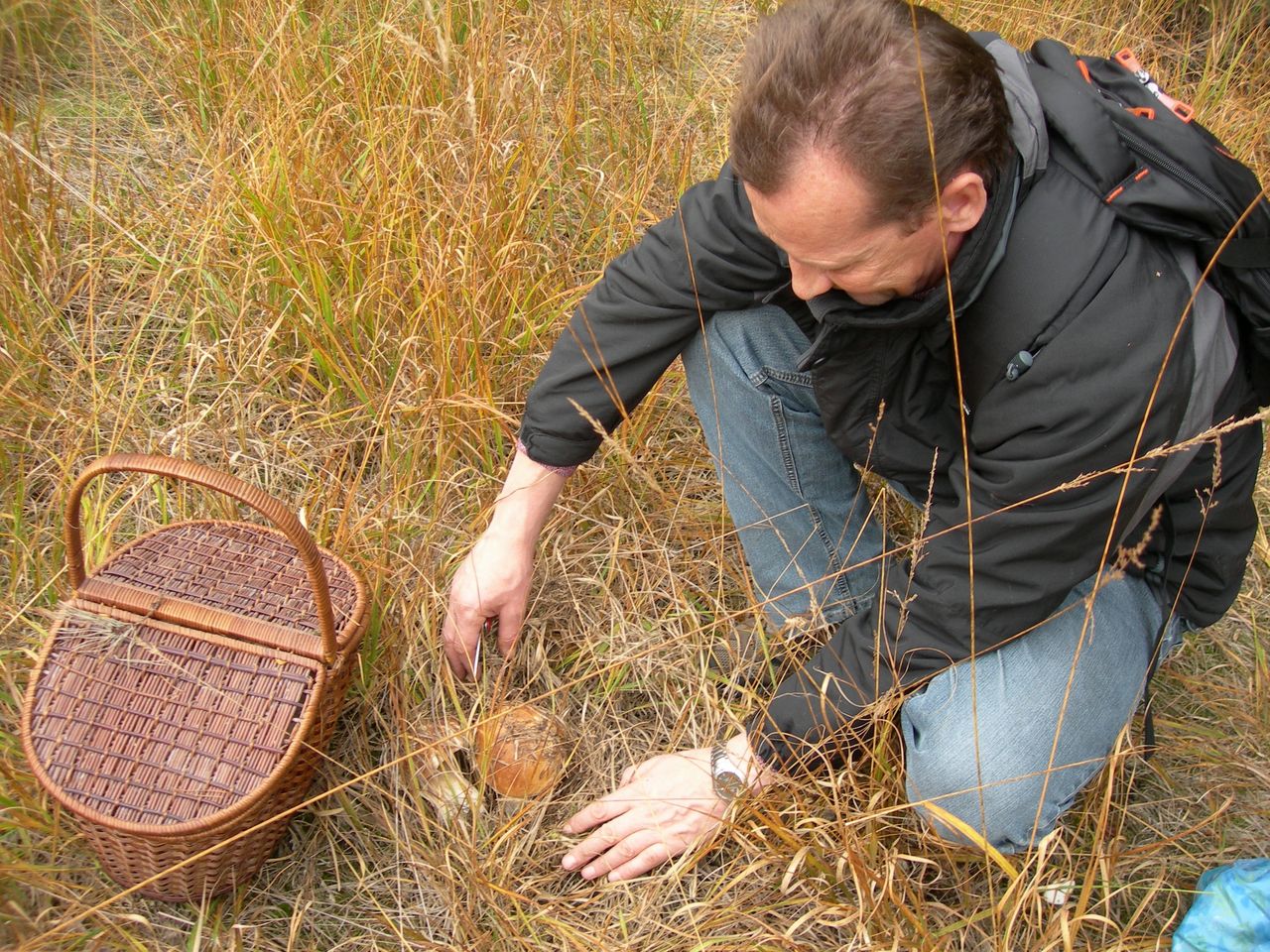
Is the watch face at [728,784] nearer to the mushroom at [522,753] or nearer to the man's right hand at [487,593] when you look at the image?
the mushroom at [522,753]

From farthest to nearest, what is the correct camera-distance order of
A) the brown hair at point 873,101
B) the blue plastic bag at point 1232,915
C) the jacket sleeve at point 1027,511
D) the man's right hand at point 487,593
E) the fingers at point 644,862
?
the man's right hand at point 487,593, the fingers at point 644,862, the blue plastic bag at point 1232,915, the jacket sleeve at point 1027,511, the brown hair at point 873,101

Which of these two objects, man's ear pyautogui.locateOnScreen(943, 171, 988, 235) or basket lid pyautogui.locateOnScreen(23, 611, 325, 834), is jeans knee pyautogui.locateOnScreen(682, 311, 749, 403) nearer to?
man's ear pyautogui.locateOnScreen(943, 171, 988, 235)

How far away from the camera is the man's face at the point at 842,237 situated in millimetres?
1247

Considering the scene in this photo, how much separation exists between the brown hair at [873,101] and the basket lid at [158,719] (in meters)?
1.00

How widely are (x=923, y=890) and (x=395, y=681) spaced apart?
94 centimetres

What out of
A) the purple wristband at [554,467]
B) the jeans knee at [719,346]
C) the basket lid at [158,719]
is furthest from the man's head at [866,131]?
the basket lid at [158,719]

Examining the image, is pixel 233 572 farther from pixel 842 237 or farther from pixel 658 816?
pixel 842 237

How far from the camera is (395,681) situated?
1802mm

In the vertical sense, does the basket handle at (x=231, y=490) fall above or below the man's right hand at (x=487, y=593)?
above

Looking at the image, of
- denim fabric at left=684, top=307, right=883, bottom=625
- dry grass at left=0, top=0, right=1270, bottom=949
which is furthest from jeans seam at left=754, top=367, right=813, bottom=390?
dry grass at left=0, top=0, right=1270, bottom=949

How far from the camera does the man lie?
4.16 ft

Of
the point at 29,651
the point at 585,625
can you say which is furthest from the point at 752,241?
the point at 29,651

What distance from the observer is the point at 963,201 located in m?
1.30

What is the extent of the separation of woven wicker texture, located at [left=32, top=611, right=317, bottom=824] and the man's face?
92 cm
